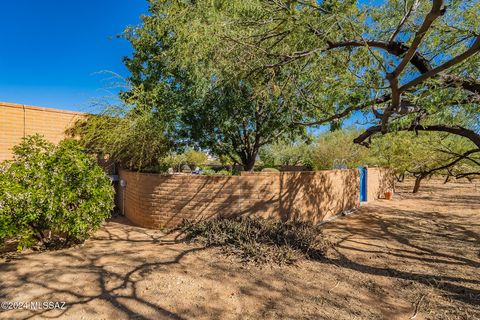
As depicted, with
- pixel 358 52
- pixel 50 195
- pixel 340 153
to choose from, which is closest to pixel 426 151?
pixel 340 153

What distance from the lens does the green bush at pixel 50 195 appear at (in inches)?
185

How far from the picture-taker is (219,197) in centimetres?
628

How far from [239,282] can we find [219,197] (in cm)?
265

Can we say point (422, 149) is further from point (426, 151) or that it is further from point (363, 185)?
point (363, 185)

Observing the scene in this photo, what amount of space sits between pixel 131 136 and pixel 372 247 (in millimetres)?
6630

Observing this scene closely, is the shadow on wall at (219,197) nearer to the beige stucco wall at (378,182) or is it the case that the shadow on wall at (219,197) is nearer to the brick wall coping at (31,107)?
the brick wall coping at (31,107)

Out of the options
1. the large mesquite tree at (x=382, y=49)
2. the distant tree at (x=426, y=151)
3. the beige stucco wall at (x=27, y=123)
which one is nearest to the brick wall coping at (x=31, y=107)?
the beige stucco wall at (x=27, y=123)

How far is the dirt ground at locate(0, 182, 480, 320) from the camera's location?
3.12 m

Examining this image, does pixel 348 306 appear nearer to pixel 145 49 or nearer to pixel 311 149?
pixel 145 49

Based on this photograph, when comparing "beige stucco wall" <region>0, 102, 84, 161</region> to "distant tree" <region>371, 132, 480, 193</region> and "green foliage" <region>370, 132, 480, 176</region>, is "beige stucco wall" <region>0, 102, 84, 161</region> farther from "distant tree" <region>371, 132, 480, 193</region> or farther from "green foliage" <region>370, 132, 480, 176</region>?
"distant tree" <region>371, 132, 480, 193</region>

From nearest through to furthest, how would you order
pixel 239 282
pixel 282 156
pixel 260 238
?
pixel 239 282, pixel 260 238, pixel 282 156

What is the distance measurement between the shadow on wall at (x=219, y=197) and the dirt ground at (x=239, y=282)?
796 millimetres

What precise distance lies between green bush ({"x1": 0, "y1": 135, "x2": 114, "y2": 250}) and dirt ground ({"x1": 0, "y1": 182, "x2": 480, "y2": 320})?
492 millimetres

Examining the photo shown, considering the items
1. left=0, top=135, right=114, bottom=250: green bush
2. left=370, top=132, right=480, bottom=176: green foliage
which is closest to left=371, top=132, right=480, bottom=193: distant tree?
left=370, top=132, right=480, bottom=176: green foliage
